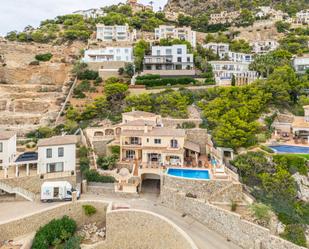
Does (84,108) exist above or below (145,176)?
above

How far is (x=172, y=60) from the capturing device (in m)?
55.4

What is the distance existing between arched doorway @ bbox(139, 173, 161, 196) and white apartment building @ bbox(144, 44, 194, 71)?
3271 cm

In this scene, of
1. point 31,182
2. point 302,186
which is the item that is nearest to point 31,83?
point 31,182

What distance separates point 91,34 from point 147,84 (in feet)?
118

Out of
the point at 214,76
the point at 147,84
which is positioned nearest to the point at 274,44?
the point at 214,76

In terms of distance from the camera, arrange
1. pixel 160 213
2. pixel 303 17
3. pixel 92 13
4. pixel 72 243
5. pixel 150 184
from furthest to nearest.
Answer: pixel 92 13
pixel 303 17
pixel 150 184
pixel 160 213
pixel 72 243

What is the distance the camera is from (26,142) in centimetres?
3469

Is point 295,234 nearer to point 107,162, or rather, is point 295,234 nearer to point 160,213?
point 160,213

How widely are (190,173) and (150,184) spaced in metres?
4.10

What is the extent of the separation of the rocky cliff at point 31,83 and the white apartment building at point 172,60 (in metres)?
16.8

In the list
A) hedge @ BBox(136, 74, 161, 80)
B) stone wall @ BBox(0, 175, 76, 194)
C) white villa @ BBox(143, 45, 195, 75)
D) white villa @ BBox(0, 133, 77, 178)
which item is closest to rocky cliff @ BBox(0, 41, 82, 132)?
hedge @ BBox(136, 74, 161, 80)

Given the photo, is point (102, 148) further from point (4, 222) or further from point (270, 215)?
point (270, 215)

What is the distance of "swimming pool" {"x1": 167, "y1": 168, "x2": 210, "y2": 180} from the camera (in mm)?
23244

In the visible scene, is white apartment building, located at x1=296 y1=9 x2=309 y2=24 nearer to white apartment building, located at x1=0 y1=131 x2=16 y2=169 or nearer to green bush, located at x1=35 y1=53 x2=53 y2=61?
green bush, located at x1=35 y1=53 x2=53 y2=61
